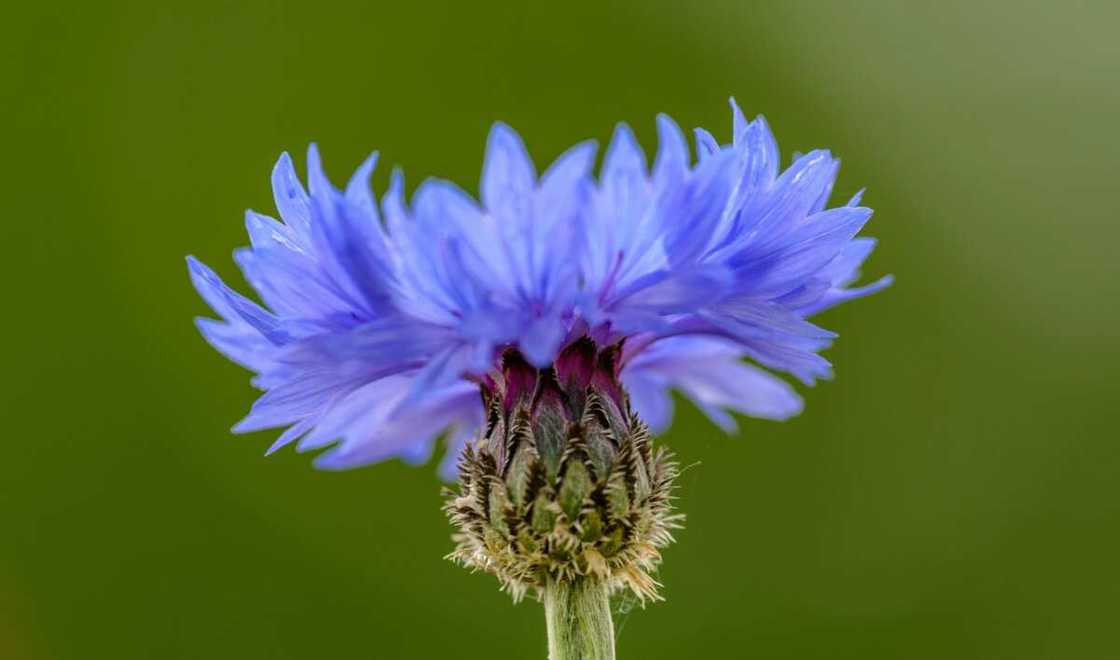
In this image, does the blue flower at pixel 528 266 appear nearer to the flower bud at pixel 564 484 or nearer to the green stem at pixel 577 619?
the flower bud at pixel 564 484

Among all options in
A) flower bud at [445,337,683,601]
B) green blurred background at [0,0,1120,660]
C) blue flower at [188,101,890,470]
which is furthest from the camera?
green blurred background at [0,0,1120,660]

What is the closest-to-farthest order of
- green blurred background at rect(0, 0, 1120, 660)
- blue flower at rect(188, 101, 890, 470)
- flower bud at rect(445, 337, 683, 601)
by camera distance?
1. blue flower at rect(188, 101, 890, 470)
2. flower bud at rect(445, 337, 683, 601)
3. green blurred background at rect(0, 0, 1120, 660)

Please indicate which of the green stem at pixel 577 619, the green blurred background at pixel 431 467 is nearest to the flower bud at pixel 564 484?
the green stem at pixel 577 619

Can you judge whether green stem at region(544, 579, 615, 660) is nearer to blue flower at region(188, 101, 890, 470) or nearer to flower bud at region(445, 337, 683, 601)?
flower bud at region(445, 337, 683, 601)

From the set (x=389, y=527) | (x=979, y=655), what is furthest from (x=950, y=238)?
(x=389, y=527)

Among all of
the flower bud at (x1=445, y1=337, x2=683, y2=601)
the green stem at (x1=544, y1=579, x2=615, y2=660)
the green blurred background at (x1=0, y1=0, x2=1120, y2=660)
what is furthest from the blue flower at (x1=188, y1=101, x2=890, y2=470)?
the green blurred background at (x1=0, y1=0, x2=1120, y2=660)

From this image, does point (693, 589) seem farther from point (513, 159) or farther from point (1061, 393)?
point (513, 159)

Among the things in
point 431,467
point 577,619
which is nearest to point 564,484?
point 577,619
